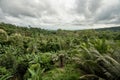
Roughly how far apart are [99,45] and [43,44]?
23792 millimetres

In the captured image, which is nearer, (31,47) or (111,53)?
(111,53)

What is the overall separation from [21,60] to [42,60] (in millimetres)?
2069

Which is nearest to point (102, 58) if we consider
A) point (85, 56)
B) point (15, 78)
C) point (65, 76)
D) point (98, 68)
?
point (98, 68)

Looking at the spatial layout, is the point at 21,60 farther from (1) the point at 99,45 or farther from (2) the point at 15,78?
(1) the point at 99,45

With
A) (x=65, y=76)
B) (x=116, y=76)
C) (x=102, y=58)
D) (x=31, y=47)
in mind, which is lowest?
(x=31, y=47)

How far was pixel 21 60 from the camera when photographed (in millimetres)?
15695

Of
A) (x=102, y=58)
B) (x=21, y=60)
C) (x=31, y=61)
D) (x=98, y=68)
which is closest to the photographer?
(x=102, y=58)

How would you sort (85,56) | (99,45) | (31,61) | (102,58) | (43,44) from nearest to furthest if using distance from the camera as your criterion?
(102,58)
(85,56)
(99,45)
(31,61)
(43,44)

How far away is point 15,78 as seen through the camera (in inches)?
590

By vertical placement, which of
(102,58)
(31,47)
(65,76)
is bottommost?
(31,47)

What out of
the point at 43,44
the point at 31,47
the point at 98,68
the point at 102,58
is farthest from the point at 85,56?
the point at 43,44

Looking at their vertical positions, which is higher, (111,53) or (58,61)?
(111,53)

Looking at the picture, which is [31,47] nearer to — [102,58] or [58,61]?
[58,61]

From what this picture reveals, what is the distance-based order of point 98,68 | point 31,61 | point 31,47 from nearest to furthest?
1. point 98,68
2. point 31,61
3. point 31,47
